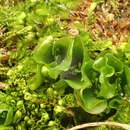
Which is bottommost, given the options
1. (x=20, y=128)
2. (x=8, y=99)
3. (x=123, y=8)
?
(x=20, y=128)

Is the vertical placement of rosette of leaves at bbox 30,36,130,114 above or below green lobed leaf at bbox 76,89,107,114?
above

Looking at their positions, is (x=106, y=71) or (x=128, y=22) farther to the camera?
(x=128, y=22)

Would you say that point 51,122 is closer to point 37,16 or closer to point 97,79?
point 97,79

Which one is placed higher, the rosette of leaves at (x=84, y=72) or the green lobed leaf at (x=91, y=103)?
the rosette of leaves at (x=84, y=72)

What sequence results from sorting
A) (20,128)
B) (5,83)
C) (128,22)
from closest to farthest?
(20,128), (5,83), (128,22)

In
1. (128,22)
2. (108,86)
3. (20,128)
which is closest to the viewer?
(108,86)

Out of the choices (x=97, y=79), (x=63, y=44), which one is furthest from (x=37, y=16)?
(x=97, y=79)

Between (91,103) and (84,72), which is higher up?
(84,72)

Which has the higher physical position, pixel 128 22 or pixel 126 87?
pixel 128 22
